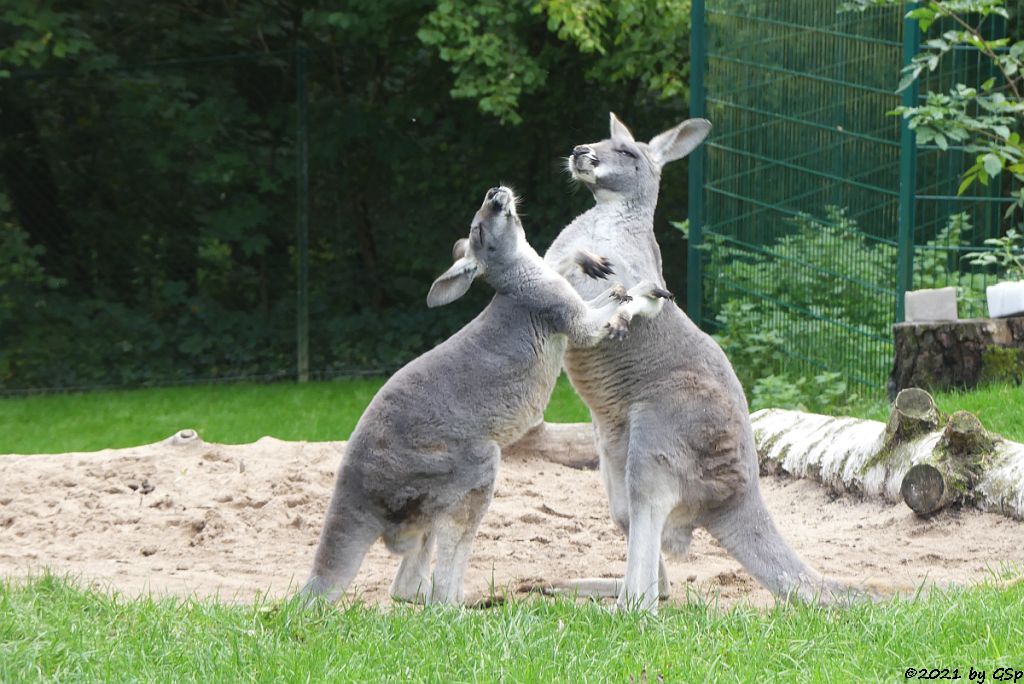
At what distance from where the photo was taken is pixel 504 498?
707cm

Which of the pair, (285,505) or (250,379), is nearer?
(285,505)

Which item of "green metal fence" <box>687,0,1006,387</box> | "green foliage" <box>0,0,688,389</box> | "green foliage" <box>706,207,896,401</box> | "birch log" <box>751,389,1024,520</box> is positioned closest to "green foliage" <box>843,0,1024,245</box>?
"green metal fence" <box>687,0,1006,387</box>

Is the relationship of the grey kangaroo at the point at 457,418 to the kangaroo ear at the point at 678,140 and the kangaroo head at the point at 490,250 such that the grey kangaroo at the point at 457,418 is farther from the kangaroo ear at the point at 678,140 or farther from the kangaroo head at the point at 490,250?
the kangaroo ear at the point at 678,140

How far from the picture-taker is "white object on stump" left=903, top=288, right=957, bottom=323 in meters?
7.80

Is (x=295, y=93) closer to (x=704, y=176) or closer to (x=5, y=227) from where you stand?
(x=5, y=227)

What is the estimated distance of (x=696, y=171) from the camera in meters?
10.3

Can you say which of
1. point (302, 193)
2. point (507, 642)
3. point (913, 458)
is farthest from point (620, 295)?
point (302, 193)

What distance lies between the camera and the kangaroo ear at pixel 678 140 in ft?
19.1

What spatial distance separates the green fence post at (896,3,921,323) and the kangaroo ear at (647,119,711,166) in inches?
97.4

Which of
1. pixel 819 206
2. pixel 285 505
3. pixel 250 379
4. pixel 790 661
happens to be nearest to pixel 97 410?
pixel 250 379

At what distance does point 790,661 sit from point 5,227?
33.1 feet

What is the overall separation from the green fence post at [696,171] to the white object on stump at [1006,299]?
2761mm

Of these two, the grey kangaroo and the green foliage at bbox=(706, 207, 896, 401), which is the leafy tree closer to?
the green foliage at bbox=(706, 207, 896, 401)

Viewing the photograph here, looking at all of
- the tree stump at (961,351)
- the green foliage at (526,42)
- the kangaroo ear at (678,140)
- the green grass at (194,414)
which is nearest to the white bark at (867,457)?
the tree stump at (961,351)
